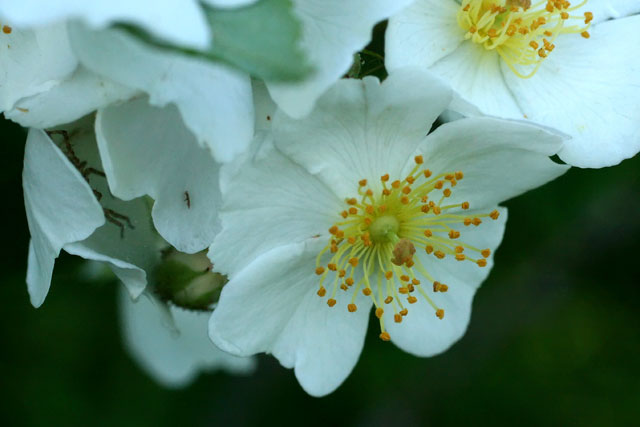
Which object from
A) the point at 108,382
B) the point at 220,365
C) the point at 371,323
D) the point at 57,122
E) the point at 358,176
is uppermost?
the point at 57,122

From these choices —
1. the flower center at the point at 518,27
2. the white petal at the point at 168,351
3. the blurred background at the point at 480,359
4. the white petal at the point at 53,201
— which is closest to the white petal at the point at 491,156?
the flower center at the point at 518,27

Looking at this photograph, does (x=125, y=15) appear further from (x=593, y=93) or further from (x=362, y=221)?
(x=593, y=93)

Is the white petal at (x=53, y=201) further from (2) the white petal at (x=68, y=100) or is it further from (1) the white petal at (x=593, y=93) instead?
(1) the white petal at (x=593, y=93)

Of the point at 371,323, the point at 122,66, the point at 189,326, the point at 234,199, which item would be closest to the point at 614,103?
the point at 234,199

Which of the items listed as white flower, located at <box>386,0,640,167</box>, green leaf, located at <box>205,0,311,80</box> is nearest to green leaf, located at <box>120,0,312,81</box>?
Result: green leaf, located at <box>205,0,311,80</box>

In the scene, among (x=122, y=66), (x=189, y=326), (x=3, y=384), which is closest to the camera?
(x=122, y=66)

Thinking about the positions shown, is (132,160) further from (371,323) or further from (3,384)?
(3,384)

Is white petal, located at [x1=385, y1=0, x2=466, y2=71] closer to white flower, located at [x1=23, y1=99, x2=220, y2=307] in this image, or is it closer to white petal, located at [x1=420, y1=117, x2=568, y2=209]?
white petal, located at [x1=420, y1=117, x2=568, y2=209]
